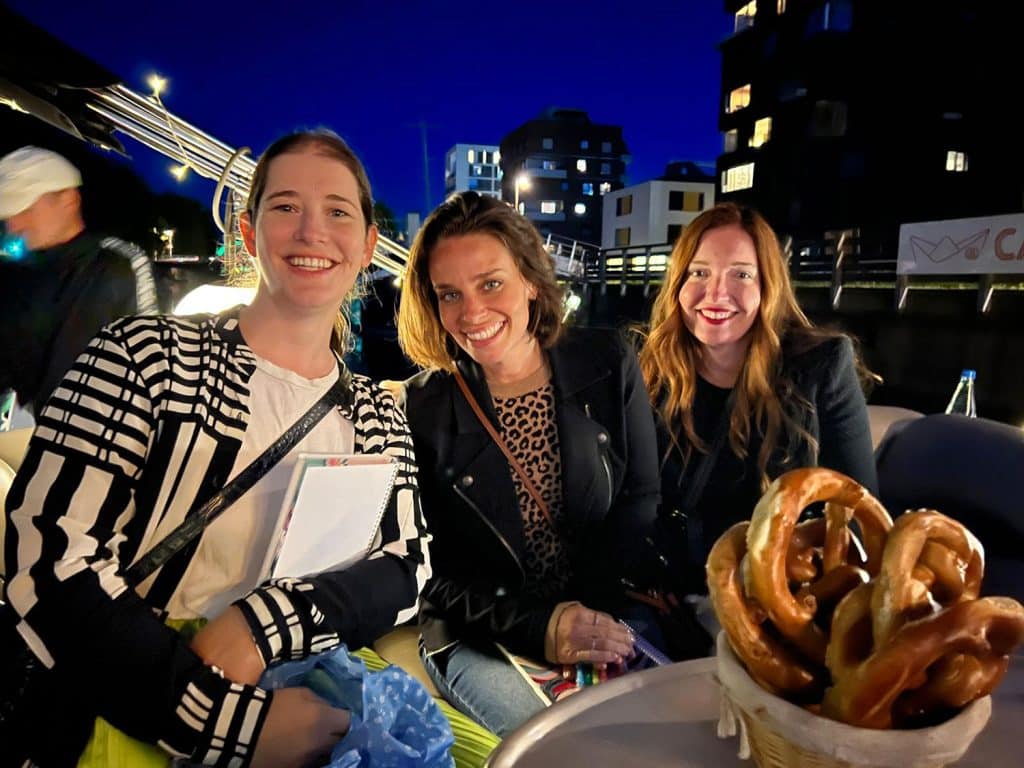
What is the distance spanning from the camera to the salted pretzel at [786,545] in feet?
2.26

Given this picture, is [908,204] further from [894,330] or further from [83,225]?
[83,225]

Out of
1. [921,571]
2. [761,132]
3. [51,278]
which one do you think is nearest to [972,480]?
[921,571]

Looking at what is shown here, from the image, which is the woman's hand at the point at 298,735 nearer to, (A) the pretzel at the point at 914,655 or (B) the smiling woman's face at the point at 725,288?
(A) the pretzel at the point at 914,655

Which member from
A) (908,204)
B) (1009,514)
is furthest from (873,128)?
(1009,514)

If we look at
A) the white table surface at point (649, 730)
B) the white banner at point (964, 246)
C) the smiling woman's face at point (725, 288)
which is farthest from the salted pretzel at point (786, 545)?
the white banner at point (964, 246)

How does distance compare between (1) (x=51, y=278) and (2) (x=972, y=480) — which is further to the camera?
(1) (x=51, y=278)

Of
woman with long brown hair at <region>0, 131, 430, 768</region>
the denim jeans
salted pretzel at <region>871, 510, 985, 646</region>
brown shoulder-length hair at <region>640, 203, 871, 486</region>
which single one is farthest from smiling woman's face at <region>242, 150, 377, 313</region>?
brown shoulder-length hair at <region>640, 203, 871, 486</region>

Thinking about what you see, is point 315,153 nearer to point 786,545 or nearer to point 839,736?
point 786,545

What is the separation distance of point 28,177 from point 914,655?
13.3ft

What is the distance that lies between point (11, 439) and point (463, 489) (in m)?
1.62

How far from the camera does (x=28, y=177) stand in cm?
341

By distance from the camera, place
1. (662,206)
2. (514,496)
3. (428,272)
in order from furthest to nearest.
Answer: (662,206) < (428,272) < (514,496)

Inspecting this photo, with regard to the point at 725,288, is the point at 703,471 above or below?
below

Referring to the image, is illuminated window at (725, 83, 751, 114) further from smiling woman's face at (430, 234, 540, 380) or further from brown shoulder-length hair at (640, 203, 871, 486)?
smiling woman's face at (430, 234, 540, 380)
